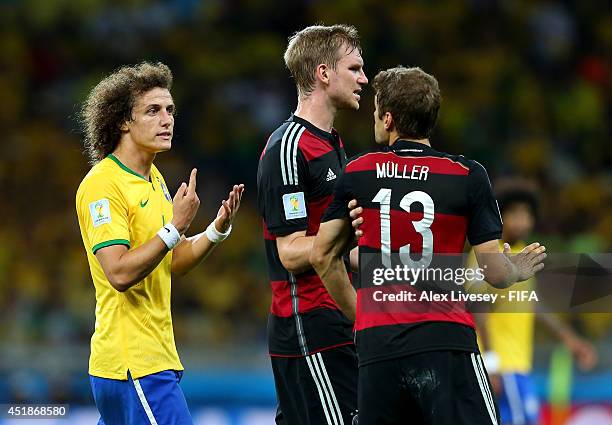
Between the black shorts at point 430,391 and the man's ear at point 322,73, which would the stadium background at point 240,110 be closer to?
the man's ear at point 322,73

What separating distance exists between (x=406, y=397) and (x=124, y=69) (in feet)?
6.67

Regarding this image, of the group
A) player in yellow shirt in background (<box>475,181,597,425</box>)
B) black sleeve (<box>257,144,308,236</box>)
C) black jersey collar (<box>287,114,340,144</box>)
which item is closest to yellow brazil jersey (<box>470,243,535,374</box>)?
player in yellow shirt in background (<box>475,181,597,425</box>)

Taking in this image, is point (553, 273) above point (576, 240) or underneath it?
above

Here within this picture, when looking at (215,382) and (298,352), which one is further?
(215,382)

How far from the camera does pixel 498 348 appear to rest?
25.6 ft

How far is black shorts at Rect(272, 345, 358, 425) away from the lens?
479cm

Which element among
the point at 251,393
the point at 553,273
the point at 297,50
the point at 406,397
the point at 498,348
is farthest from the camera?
the point at 251,393

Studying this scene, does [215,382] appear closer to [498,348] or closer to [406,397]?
[498,348]

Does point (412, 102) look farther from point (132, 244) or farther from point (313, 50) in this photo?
point (132, 244)

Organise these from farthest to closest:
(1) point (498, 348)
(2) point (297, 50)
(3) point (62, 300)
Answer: (3) point (62, 300) → (1) point (498, 348) → (2) point (297, 50)

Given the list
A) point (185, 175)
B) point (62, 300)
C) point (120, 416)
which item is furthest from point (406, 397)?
point (185, 175)

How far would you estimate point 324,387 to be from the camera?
15.8 feet

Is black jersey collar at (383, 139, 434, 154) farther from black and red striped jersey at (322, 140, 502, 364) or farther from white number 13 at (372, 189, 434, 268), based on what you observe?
white number 13 at (372, 189, 434, 268)

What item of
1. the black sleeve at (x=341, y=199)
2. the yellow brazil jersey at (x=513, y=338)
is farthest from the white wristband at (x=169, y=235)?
the yellow brazil jersey at (x=513, y=338)
